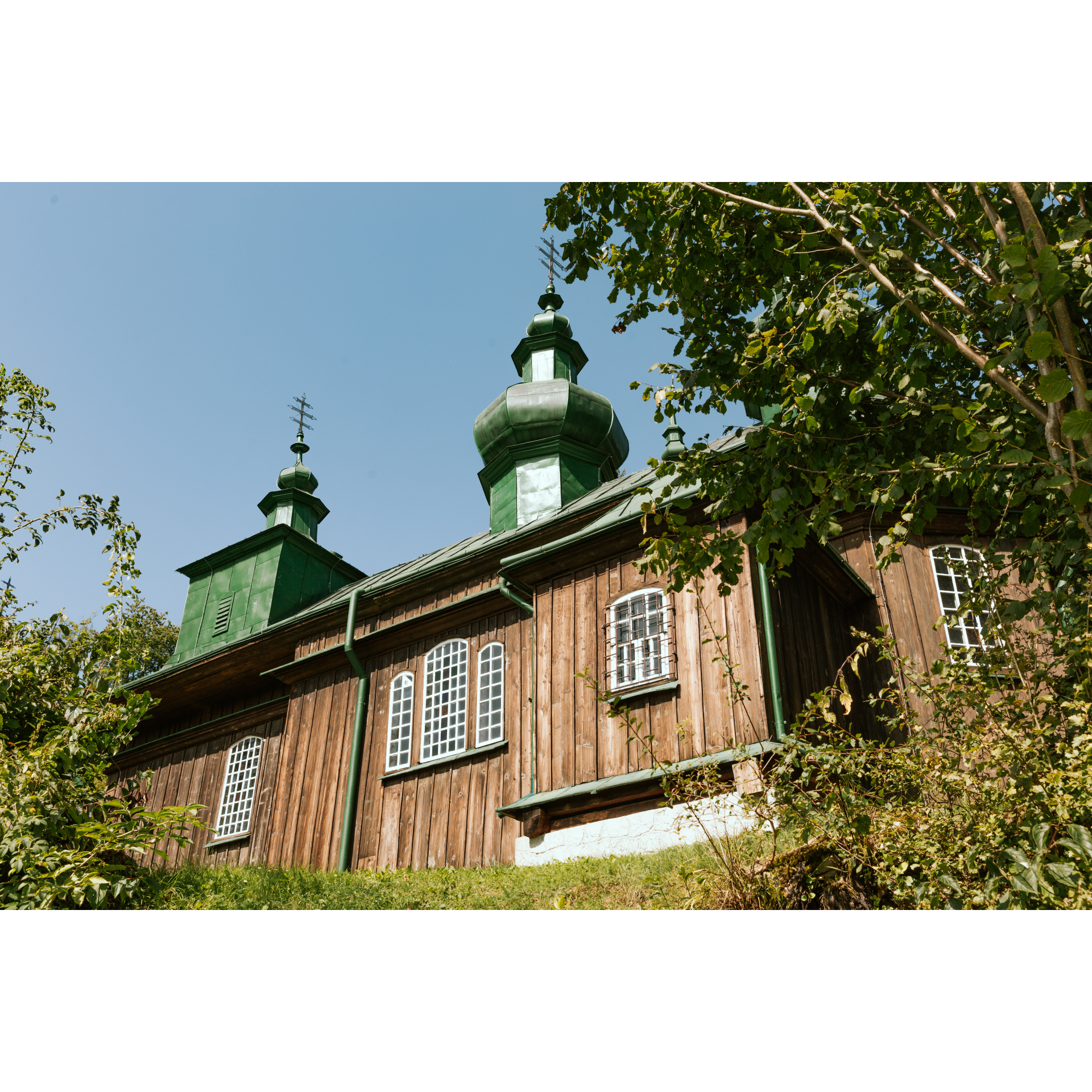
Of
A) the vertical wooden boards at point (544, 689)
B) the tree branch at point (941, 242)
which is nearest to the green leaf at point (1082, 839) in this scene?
the tree branch at point (941, 242)

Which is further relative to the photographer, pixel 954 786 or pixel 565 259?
pixel 565 259

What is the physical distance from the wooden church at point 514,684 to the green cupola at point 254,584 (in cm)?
258

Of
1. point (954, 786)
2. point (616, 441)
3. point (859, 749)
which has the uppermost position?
point (616, 441)

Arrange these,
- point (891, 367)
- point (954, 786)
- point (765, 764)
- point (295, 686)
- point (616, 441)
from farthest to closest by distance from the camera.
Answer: point (616, 441)
point (295, 686)
point (765, 764)
point (891, 367)
point (954, 786)

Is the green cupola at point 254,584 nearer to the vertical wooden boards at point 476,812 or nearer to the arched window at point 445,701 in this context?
the arched window at point 445,701

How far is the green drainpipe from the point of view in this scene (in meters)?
8.78

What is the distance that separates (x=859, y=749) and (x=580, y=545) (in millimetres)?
6138

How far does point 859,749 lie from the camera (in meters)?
4.75

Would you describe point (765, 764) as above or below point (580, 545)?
below

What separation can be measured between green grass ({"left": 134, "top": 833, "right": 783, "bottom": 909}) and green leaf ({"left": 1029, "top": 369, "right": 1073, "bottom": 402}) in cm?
275

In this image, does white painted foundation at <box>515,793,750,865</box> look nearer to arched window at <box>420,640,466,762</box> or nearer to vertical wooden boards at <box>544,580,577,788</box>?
vertical wooden boards at <box>544,580,577,788</box>

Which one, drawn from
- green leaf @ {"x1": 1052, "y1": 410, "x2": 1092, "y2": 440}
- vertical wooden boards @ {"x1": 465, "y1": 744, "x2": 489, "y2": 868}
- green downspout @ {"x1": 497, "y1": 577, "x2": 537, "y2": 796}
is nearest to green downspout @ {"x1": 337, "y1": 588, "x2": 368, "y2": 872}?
vertical wooden boards @ {"x1": 465, "y1": 744, "x2": 489, "y2": 868}
